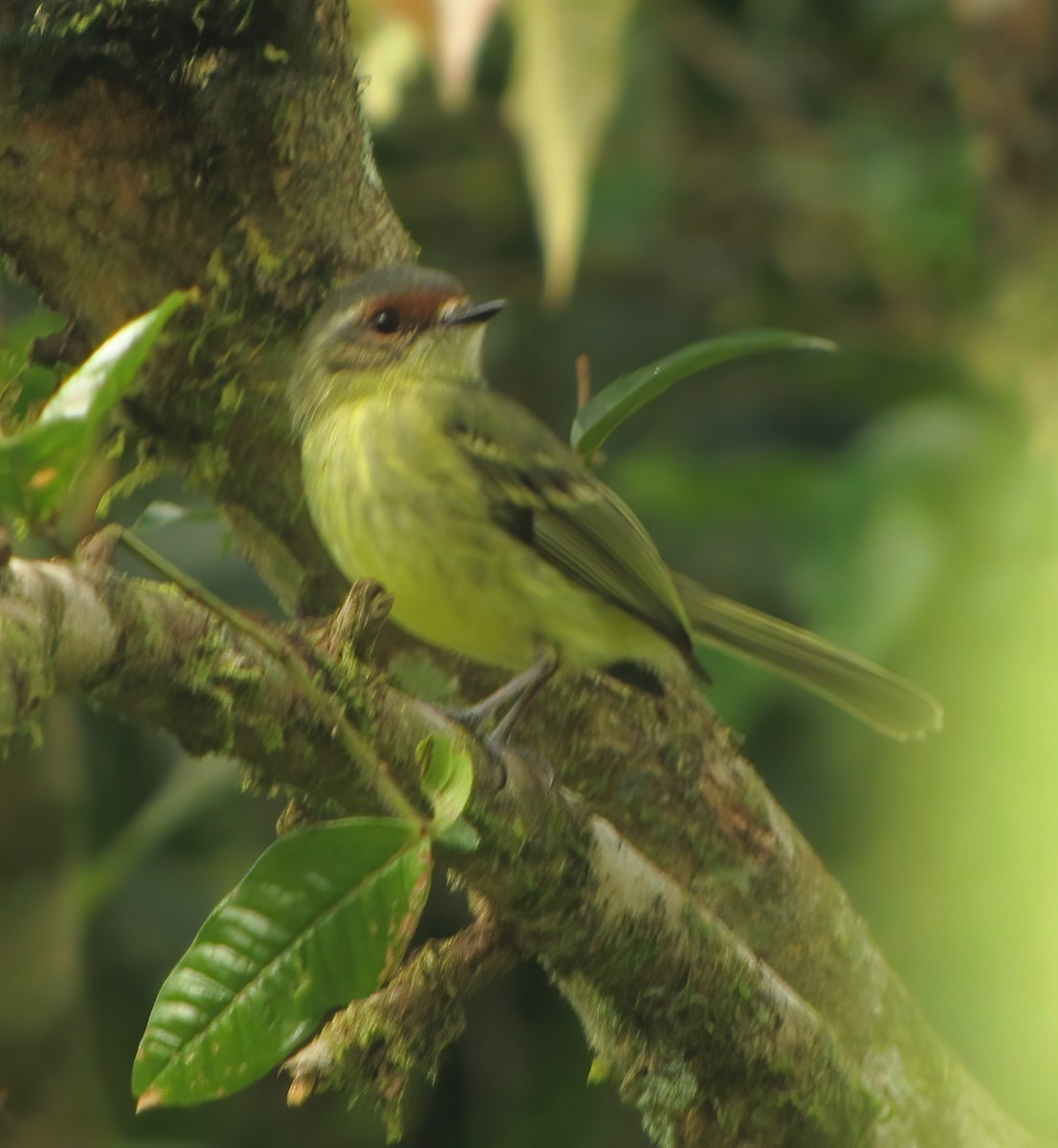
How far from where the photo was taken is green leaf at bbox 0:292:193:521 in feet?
4.48

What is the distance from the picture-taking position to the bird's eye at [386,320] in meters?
2.83

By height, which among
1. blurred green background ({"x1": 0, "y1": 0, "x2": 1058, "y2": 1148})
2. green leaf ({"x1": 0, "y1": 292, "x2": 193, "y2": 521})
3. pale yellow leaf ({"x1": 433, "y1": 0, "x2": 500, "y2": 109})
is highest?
green leaf ({"x1": 0, "y1": 292, "x2": 193, "y2": 521})

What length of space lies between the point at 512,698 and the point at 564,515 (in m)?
0.48

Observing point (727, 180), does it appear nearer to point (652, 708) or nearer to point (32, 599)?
point (652, 708)

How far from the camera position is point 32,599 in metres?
1.41

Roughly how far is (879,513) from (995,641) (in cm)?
45

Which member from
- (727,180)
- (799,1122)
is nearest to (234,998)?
(799,1122)

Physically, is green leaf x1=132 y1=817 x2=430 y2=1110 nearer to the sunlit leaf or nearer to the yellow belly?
the yellow belly

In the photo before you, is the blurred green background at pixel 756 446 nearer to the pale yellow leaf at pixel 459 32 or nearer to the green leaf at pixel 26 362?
the pale yellow leaf at pixel 459 32

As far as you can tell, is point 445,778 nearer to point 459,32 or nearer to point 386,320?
point 386,320

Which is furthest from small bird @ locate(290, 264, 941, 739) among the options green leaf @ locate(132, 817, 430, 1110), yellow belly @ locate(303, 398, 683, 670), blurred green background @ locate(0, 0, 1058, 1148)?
green leaf @ locate(132, 817, 430, 1110)

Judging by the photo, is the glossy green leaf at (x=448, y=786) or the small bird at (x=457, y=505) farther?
the small bird at (x=457, y=505)

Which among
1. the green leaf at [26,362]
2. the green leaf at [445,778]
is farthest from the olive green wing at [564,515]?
the green leaf at [445,778]

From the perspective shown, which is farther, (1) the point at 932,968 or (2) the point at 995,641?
(2) the point at 995,641
